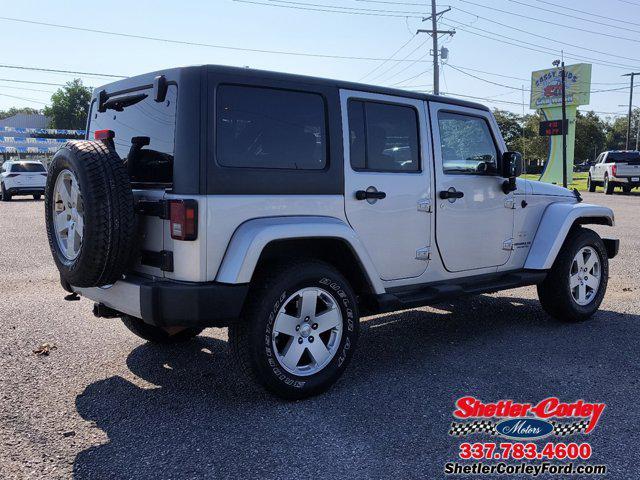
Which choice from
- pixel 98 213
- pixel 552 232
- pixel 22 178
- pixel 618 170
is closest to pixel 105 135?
pixel 98 213

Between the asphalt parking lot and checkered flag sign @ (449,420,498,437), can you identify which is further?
checkered flag sign @ (449,420,498,437)

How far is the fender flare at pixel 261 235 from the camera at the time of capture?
3340 mm

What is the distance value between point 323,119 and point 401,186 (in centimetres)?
80

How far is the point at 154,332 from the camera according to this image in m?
4.72

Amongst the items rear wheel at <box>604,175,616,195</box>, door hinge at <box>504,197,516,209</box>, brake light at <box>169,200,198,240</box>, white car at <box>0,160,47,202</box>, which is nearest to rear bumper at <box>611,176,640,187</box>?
rear wheel at <box>604,175,616,195</box>

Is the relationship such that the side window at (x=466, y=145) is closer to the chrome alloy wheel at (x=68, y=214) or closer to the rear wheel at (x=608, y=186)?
the chrome alloy wheel at (x=68, y=214)

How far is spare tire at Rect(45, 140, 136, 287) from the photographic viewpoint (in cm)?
327

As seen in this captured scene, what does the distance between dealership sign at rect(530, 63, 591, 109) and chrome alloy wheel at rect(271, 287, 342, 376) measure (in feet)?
152

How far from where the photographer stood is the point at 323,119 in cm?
389

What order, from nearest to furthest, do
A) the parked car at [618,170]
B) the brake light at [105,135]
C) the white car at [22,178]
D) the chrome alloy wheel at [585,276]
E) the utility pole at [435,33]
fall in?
the brake light at [105,135]
the chrome alloy wheel at [585,276]
the white car at [22,178]
the parked car at [618,170]
the utility pole at [435,33]

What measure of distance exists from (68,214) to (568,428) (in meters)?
3.24

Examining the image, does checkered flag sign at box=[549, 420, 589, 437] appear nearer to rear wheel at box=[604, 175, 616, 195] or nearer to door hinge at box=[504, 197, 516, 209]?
door hinge at box=[504, 197, 516, 209]

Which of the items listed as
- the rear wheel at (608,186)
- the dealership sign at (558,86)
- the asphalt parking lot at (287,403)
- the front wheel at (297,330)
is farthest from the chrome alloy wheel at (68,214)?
the dealership sign at (558,86)

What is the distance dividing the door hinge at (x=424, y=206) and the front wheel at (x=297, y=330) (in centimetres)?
96
